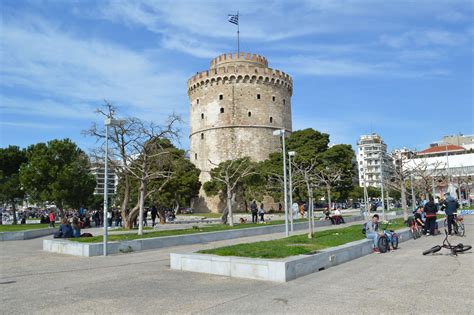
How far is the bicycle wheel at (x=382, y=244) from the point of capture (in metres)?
11.7

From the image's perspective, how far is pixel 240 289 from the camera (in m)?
7.33

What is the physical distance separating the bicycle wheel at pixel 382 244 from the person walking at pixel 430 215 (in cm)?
449

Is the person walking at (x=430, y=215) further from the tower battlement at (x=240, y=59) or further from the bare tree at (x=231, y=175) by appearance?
the tower battlement at (x=240, y=59)

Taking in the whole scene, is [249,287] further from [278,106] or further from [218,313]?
[278,106]

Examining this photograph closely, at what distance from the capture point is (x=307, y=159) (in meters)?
42.8

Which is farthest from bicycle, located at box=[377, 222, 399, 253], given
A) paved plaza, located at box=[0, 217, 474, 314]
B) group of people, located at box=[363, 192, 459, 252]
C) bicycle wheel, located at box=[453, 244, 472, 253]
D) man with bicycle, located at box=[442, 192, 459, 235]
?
man with bicycle, located at box=[442, 192, 459, 235]

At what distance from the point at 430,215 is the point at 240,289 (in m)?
11.3

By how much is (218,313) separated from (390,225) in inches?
543

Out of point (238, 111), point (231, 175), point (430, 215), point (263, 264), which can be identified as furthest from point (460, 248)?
point (238, 111)

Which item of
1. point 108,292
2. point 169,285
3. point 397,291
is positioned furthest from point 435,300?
point 108,292

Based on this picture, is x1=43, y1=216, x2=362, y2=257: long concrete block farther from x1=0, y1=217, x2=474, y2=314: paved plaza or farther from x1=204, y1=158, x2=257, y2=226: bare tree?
x1=204, y1=158, x2=257, y2=226: bare tree

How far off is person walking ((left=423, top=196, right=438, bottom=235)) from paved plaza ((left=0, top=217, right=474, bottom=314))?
4931mm

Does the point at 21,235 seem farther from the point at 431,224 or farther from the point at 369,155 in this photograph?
the point at 369,155

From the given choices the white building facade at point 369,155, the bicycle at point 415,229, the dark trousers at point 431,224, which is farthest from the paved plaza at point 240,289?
the white building facade at point 369,155
